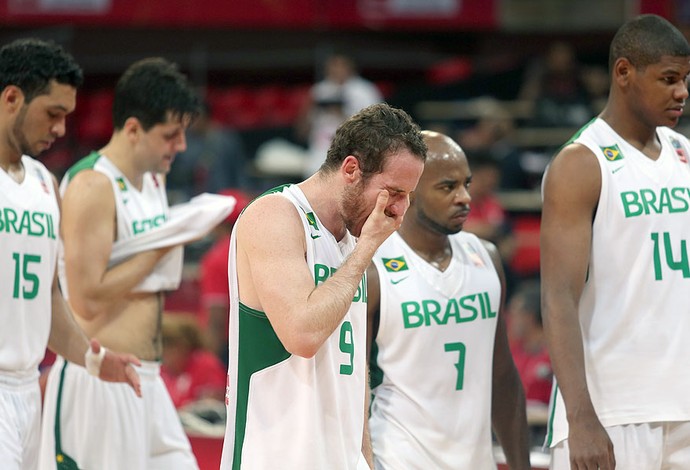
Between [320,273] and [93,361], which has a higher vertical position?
[320,273]

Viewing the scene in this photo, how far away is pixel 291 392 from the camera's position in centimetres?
388

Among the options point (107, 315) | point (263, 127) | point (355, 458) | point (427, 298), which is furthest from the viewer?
point (263, 127)

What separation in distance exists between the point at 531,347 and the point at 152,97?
409cm

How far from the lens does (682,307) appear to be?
471 centimetres

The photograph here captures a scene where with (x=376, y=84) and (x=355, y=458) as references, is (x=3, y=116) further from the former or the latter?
(x=376, y=84)

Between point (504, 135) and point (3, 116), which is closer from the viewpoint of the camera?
point (3, 116)

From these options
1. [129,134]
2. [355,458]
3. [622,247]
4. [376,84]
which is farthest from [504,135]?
[355,458]

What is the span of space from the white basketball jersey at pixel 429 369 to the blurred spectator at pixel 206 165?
29.5ft

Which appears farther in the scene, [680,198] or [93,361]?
[93,361]

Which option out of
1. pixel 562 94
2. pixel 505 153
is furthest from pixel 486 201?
pixel 562 94

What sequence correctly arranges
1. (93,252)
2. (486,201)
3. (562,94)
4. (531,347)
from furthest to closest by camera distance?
(562,94) < (486,201) < (531,347) < (93,252)

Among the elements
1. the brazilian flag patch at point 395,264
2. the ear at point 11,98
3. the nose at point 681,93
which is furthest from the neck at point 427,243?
the ear at point 11,98

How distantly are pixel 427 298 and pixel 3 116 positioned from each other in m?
1.88

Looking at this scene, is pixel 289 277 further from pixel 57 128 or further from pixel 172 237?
pixel 172 237
